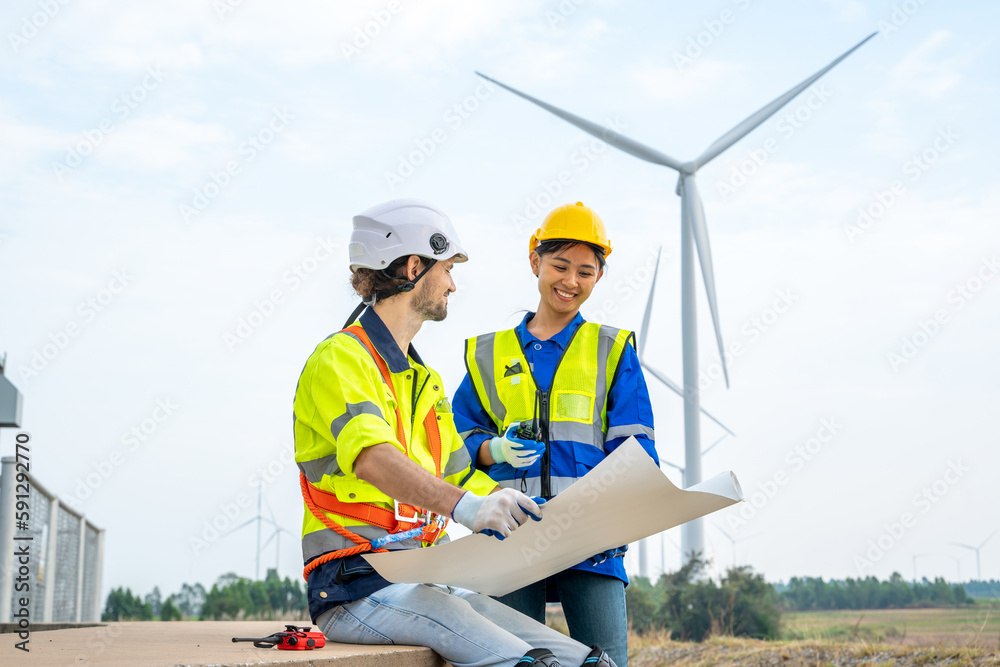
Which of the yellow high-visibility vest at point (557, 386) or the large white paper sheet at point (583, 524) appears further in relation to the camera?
the yellow high-visibility vest at point (557, 386)

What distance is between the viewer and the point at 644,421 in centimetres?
365

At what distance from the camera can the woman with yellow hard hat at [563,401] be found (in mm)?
3441

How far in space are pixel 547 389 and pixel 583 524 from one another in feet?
3.04

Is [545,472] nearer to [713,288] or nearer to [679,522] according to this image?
[679,522]

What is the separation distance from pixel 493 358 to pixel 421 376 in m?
0.68

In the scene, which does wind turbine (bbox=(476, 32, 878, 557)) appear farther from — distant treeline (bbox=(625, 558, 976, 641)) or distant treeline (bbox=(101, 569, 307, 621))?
distant treeline (bbox=(101, 569, 307, 621))

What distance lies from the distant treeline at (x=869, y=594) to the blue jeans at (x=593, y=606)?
46.6 feet

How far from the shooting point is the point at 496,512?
2.64 metres

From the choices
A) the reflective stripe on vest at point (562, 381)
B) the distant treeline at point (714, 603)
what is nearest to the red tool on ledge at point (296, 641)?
the reflective stripe on vest at point (562, 381)

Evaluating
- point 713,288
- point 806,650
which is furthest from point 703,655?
point 713,288

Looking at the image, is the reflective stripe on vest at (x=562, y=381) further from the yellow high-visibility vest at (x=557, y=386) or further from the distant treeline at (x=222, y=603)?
the distant treeline at (x=222, y=603)

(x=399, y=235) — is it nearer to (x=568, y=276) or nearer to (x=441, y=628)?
(x=568, y=276)

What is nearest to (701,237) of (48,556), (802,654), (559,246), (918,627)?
(918,627)

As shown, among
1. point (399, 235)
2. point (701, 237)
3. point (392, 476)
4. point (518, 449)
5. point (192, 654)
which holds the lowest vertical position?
point (192, 654)
